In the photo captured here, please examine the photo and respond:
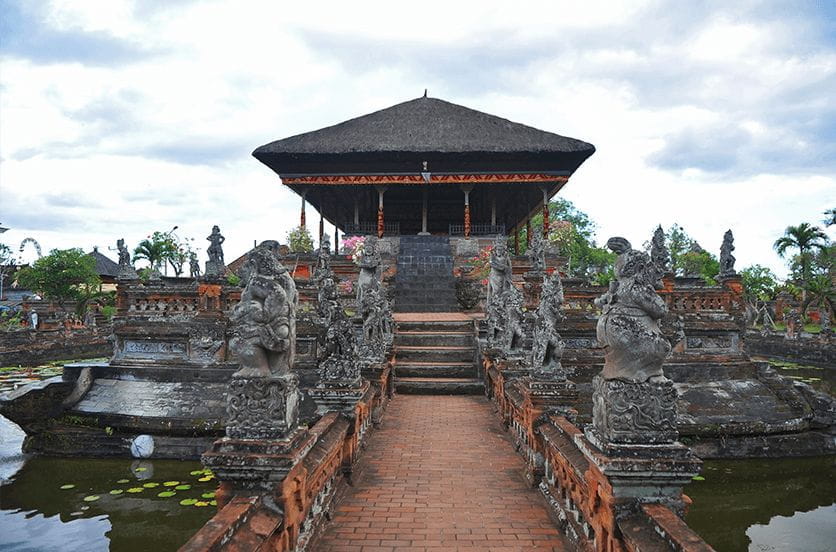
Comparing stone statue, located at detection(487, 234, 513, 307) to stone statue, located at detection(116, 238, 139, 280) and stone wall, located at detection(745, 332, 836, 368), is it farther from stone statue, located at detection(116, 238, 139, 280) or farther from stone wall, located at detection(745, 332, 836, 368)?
stone wall, located at detection(745, 332, 836, 368)

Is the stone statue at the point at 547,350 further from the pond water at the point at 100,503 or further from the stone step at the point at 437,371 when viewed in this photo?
the pond water at the point at 100,503

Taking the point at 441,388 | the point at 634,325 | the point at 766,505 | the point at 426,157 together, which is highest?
the point at 426,157

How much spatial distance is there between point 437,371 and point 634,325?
26.9 ft

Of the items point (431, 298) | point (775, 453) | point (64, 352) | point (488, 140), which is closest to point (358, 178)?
point (488, 140)

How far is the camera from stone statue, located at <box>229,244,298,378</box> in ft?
12.9

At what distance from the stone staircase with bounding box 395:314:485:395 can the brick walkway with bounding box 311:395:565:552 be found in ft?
7.98

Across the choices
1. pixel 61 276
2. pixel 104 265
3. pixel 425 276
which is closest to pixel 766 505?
pixel 425 276

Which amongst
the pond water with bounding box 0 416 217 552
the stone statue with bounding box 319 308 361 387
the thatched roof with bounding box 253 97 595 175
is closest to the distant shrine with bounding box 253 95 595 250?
the thatched roof with bounding box 253 97 595 175

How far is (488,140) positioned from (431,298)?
33.2ft

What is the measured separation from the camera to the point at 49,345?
2141 cm

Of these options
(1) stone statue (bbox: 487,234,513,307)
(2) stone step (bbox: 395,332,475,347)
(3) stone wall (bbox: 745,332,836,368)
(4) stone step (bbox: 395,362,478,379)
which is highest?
(1) stone statue (bbox: 487,234,513,307)

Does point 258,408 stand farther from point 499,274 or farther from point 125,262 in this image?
point 125,262

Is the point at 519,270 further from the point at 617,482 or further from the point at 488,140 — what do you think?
the point at 617,482

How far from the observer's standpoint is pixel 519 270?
19891 millimetres
